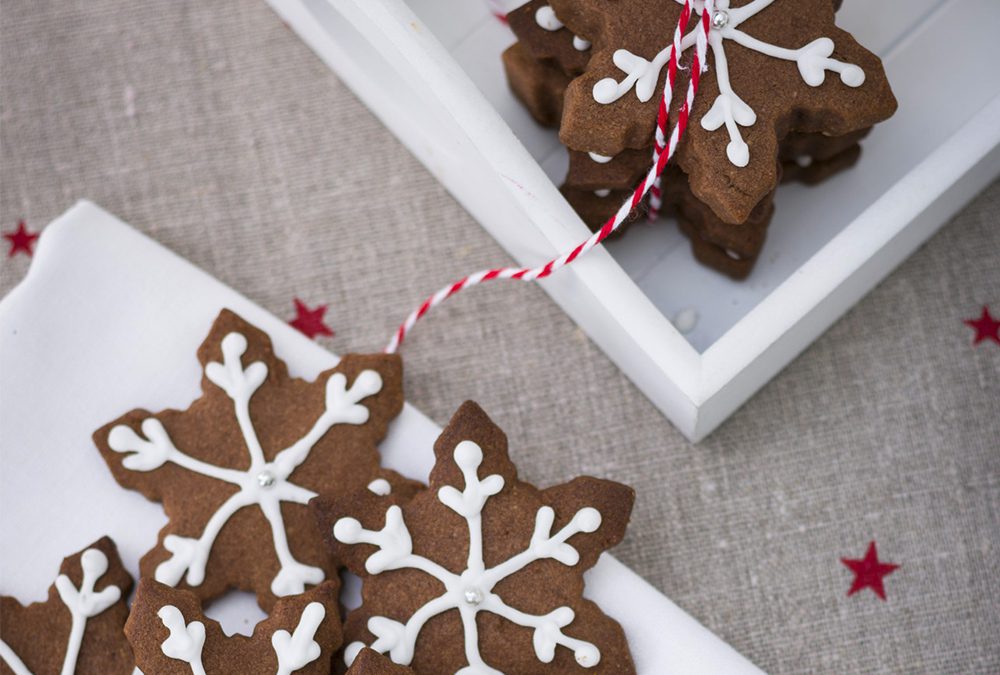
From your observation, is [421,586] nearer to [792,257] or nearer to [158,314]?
[158,314]

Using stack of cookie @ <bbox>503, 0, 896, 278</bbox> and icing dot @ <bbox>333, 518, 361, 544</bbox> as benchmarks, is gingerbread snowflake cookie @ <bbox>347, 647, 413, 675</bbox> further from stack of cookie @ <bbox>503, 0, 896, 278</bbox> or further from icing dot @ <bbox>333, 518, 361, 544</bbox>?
stack of cookie @ <bbox>503, 0, 896, 278</bbox>

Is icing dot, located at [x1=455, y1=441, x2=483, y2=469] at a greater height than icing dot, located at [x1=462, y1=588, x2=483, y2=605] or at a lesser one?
greater

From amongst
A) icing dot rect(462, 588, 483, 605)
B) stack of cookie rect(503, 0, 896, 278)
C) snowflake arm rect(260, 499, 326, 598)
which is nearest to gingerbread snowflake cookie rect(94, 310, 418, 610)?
snowflake arm rect(260, 499, 326, 598)

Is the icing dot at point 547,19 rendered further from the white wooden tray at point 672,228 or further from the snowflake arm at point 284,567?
the snowflake arm at point 284,567

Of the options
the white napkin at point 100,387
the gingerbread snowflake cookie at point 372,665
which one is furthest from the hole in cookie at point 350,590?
the gingerbread snowflake cookie at point 372,665

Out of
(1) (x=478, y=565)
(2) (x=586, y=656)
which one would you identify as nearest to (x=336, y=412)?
(1) (x=478, y=565)

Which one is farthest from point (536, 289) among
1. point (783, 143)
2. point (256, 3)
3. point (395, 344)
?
point (256, 3)
